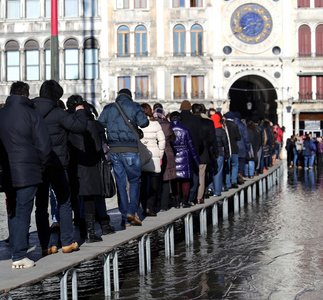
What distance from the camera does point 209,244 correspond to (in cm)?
1063

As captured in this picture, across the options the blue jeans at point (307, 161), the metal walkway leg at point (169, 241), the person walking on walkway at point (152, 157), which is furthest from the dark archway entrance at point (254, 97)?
the metal walkway leg at point (169, 241)

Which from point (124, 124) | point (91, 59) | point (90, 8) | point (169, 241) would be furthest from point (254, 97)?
point (169, 241)

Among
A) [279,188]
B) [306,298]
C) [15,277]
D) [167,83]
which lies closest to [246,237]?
[306,298]

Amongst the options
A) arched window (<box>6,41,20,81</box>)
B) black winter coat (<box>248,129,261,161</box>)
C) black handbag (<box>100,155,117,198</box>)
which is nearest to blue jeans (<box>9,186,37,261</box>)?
black handbag (<box>100,155,117,198</box>)

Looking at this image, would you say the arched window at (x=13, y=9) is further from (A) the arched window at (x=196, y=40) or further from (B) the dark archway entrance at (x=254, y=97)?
(B) the dark archway entrance at (x=254, y=97)

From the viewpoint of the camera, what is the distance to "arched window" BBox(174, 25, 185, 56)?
1885 inches

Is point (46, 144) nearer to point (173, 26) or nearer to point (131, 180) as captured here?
point (131, 180)

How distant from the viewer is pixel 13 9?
4891 cm

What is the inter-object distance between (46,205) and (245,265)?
2349 millimetres

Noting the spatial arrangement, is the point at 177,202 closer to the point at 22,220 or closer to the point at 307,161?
the point at 22,220

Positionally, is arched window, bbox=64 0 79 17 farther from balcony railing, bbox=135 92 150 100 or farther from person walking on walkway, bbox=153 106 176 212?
person walking on walkway, bbox=153 106 176 212

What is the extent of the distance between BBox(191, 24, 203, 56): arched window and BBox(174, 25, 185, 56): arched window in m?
0.61

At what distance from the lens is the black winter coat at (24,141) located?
7.33m

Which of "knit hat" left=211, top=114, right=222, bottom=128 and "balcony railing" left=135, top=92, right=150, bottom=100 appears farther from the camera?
"balcony railing" left=135, top=92, right=150, bottom=100
